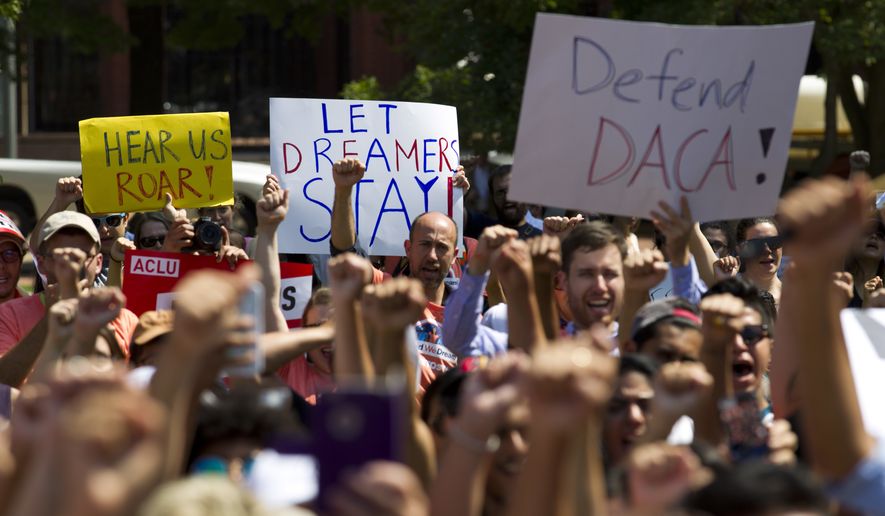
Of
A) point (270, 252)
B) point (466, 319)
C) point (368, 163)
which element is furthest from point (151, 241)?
point (466, 319)

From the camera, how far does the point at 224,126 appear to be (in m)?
7.03

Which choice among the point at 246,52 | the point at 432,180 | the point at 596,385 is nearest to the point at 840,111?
the point at 246,52

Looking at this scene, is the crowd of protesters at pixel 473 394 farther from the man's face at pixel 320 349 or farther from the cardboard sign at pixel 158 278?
the cardboard sign at pixel 158 278

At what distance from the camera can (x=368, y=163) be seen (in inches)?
272

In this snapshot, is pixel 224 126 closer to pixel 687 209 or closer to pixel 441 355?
pixel 441 355

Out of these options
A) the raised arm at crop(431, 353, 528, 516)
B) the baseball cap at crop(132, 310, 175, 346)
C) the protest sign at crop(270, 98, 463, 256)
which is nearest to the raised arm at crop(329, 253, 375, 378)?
the raised arm at crop(431, 353, 528, 516)

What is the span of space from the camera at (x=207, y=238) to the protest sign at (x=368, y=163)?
497 mm

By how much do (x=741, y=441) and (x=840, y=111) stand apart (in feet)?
56.3

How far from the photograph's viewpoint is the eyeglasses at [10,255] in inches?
A: 241

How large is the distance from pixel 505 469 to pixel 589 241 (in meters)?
1.52

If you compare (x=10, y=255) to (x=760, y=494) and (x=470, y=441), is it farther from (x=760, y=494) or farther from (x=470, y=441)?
(x=760, y=494)

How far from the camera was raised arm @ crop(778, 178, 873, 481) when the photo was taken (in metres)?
2.92

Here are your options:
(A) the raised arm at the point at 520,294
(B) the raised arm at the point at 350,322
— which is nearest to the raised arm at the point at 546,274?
(A) the raised arm at the point at 520,294

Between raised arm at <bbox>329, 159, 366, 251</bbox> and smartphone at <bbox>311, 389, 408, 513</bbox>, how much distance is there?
343 cm
